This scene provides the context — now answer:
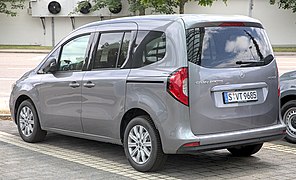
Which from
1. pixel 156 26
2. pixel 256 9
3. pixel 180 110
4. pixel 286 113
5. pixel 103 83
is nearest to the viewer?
pixel 180 110

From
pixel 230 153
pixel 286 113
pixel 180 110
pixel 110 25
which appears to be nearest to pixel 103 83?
pixel 110 25

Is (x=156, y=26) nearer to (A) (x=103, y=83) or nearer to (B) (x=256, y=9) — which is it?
(A) (x=103, y=83)

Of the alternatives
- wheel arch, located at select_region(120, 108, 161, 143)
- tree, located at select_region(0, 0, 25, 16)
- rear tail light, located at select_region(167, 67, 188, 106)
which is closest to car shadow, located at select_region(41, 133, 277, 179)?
wheel arch, located at select_region(120, 108, 161, 143)

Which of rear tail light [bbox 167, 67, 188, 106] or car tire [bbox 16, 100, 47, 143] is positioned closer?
rear tail light [bbox 167, 67, 188, 106]

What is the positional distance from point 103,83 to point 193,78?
1.36 metres

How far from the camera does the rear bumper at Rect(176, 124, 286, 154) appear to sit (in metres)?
5.95

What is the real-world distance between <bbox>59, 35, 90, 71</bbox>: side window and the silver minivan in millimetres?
32

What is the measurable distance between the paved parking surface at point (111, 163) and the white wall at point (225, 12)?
106 ft

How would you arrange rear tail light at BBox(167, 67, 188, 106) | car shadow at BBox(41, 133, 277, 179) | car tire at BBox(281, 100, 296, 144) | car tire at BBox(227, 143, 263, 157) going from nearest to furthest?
rear tail light at BBox(167, 67, 188, 106) < car shadow at BBox(41, 133, 277, 179) < car tire at BBox(227, 143, 263, 157) < car tire at BBox(281, 100, 296, 144)

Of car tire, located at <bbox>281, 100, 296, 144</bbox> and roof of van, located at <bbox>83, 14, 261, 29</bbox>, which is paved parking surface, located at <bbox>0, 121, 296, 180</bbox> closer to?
car tire, located at <bbox>281, 100, 296, 144</bbox>

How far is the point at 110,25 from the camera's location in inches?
281

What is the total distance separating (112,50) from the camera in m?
6.95

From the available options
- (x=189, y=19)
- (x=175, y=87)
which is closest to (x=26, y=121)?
(x=175, y=87)

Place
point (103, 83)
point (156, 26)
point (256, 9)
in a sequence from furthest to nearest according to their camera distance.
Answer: point (256, 9) < point (103, 83) < point (156, 26)
